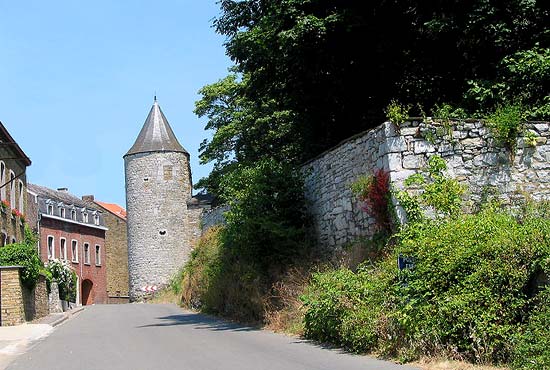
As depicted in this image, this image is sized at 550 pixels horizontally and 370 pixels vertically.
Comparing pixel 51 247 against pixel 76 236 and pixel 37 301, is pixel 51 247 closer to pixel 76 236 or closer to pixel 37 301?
pixel 76 236

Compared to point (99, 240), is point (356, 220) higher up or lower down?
lower down

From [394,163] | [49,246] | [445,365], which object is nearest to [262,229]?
[394,163]

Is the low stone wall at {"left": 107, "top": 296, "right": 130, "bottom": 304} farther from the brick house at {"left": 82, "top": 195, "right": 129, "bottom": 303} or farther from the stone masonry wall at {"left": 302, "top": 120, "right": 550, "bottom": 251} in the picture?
the stone masonry wall at {"left": 302, "top": 120, "right": 550, "bottom": 251}

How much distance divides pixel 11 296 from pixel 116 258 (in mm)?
42107

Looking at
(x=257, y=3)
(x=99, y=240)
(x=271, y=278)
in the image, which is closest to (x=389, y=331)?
(x=271, y=278)

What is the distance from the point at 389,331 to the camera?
35.6 feet

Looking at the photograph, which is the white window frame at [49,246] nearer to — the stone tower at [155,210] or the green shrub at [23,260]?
the stone tower at [155,210]

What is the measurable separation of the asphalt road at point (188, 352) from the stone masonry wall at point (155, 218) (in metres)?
30.7

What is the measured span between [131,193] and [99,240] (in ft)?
41.2

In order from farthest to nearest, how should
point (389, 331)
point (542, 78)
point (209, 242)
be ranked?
point (209, 242) < point (542, 78) < point (389, 331)

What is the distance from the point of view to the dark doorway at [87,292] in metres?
57.0

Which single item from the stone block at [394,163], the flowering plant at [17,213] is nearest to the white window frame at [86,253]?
the flowering plant at [17,213]

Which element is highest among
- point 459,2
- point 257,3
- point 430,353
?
point 257,3

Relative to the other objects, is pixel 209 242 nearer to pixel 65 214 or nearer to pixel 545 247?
pixel 545 247
